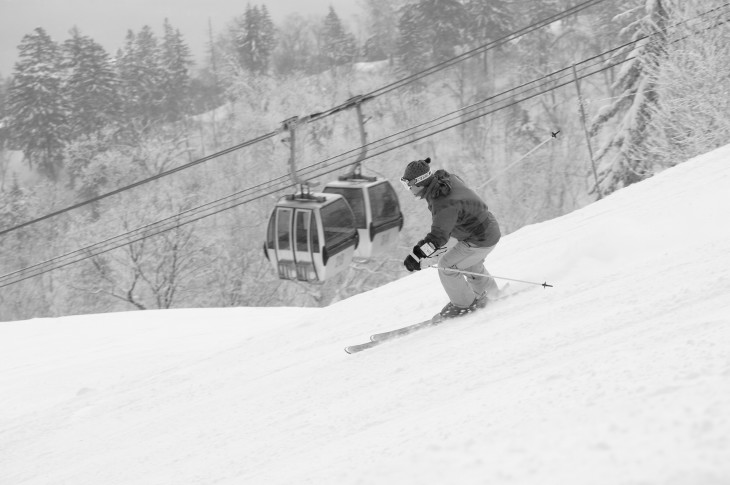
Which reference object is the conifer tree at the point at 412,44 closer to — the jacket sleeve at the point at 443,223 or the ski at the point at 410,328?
the ski at the point at 410,328

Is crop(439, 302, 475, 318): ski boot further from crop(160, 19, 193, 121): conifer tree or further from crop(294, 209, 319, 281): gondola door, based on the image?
crop(160, 19, 193, 121): conifer tree

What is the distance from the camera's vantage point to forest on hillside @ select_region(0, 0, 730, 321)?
23016mm

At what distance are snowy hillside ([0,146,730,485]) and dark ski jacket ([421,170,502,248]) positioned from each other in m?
0.78

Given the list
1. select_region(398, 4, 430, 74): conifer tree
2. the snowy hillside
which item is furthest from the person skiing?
select_region(398, 4, 430, 74): conifer tree

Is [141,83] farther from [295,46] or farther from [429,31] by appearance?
[429,31]

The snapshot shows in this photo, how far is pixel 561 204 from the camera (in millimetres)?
40375

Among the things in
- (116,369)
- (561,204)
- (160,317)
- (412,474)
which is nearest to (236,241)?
(561,204)

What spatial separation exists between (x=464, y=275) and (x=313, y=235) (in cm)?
500

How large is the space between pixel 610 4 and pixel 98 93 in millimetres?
39815

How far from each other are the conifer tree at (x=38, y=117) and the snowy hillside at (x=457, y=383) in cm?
5184

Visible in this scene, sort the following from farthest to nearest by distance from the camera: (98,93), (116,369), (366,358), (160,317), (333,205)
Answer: (98,93) → (160,317) → (333,205) → (116,369) → (366,358)

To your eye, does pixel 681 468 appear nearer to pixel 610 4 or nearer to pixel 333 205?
pixel 333 205

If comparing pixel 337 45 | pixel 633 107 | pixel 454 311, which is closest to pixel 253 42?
pixel 337 45

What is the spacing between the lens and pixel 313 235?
40.0 feet
